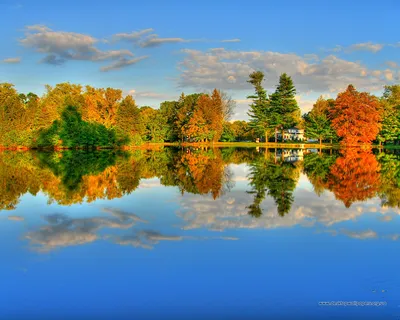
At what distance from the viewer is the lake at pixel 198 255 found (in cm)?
533

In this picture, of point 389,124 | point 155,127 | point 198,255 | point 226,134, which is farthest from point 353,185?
point 226,134

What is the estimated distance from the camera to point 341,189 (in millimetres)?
15891

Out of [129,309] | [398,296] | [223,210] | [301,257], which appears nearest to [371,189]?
[223,210]

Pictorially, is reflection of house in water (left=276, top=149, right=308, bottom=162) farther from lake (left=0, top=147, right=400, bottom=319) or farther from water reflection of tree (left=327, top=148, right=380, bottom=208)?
lake (left=0, top=147, right=400, bottom=319)

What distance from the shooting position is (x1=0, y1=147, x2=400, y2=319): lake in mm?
5328

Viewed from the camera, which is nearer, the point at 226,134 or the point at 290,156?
the point at 290,156

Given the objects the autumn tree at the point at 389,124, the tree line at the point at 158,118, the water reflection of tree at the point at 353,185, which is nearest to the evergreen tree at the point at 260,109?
the tree line at the point at 158,118

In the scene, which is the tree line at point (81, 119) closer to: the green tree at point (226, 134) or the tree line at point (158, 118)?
the tree line at point (158, 118)

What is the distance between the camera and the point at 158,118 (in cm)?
7638

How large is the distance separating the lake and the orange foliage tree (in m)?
45.5

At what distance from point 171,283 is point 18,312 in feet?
7.07

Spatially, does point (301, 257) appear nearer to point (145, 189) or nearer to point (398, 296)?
point (398, 296)

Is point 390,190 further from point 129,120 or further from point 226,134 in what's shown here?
point 226,134

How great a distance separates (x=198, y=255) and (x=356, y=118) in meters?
55.1
